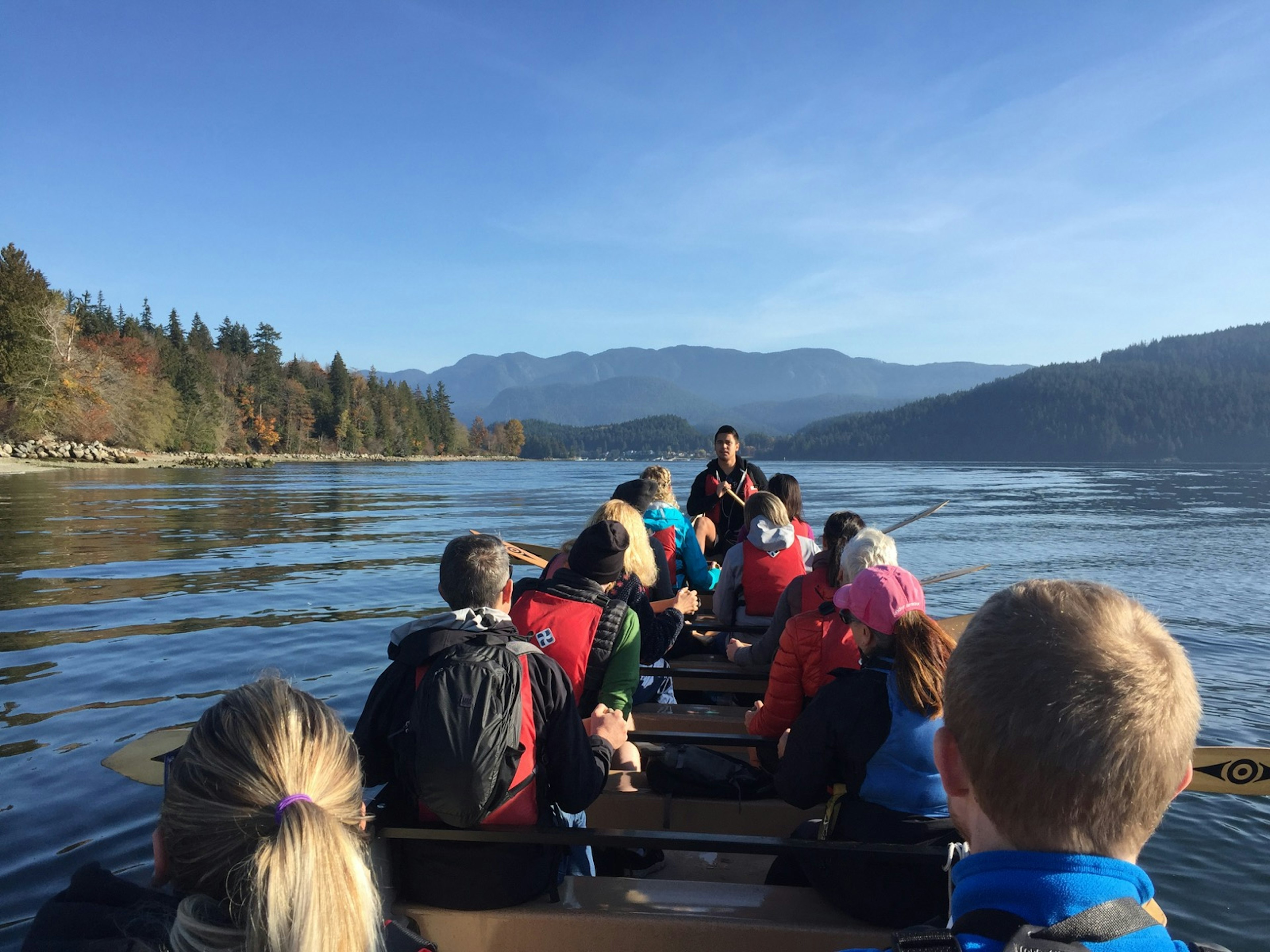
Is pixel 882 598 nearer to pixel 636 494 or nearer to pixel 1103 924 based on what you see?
pixel 1103 924

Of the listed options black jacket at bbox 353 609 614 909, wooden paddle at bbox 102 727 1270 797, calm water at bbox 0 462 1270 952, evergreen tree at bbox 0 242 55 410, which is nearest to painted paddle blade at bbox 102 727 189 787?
wooden paddle at bbox 102 727 1270 797

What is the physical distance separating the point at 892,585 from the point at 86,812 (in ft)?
19.4

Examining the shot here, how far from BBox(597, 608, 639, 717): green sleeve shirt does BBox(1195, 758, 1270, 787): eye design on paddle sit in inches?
114

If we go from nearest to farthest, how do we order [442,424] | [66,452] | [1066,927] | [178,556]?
[1066,927] < [178,556] < [66,452] < [442,424]

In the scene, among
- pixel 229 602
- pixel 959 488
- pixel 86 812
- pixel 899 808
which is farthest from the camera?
pixel 959 488

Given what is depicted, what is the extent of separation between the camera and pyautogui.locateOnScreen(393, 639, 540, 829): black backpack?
2570mm

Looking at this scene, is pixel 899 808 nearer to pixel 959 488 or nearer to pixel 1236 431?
pixel 959 488

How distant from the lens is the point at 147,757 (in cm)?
398

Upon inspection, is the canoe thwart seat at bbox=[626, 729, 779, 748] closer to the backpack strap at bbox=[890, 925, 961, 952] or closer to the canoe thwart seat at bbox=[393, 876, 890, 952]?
the canoe thwart seat at bbox=[393, 876, 890, 952]

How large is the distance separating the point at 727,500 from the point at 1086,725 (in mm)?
9478

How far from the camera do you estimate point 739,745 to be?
4.34 m

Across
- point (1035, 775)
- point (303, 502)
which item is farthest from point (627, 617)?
point (303, 502)

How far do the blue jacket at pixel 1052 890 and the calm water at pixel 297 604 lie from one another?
260 cm

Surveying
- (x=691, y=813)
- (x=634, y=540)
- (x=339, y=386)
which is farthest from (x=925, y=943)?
(x=339, y=386)
